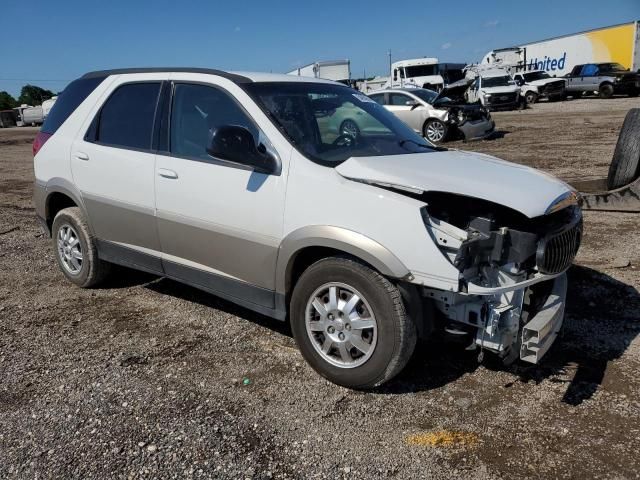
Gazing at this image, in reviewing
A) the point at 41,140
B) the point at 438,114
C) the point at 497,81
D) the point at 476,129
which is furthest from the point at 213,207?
the point at 497,81

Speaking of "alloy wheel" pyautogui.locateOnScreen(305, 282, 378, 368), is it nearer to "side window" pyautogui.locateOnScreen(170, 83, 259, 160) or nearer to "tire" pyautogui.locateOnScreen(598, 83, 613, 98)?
"side window" pyautogui.locateOnScreen(170, 83, 259, 160)

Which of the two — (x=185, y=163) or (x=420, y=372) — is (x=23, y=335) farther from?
(x=420, y=372)

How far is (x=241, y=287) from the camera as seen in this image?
367 centimetres

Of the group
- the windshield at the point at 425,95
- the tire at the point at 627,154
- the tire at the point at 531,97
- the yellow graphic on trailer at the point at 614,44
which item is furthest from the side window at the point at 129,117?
the yellow graphic on trailer at the point at 614,44

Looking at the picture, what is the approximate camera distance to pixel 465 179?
9.94 feet

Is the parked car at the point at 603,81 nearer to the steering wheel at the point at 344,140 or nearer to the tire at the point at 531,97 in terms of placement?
the tire at the point at 531,97

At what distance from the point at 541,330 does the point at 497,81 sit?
28.0 metres

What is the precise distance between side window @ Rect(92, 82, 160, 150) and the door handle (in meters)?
0.29

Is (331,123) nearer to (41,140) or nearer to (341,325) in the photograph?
(341,325)

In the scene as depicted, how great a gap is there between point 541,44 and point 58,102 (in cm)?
4262

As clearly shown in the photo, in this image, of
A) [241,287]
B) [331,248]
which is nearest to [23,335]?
[241,287]

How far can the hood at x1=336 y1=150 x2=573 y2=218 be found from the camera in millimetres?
2861

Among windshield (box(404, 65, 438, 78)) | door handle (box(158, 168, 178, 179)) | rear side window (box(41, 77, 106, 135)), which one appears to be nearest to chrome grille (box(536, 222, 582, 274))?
door handle (box(158, 168, 178, 179))

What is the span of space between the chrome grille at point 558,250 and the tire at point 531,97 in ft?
107
